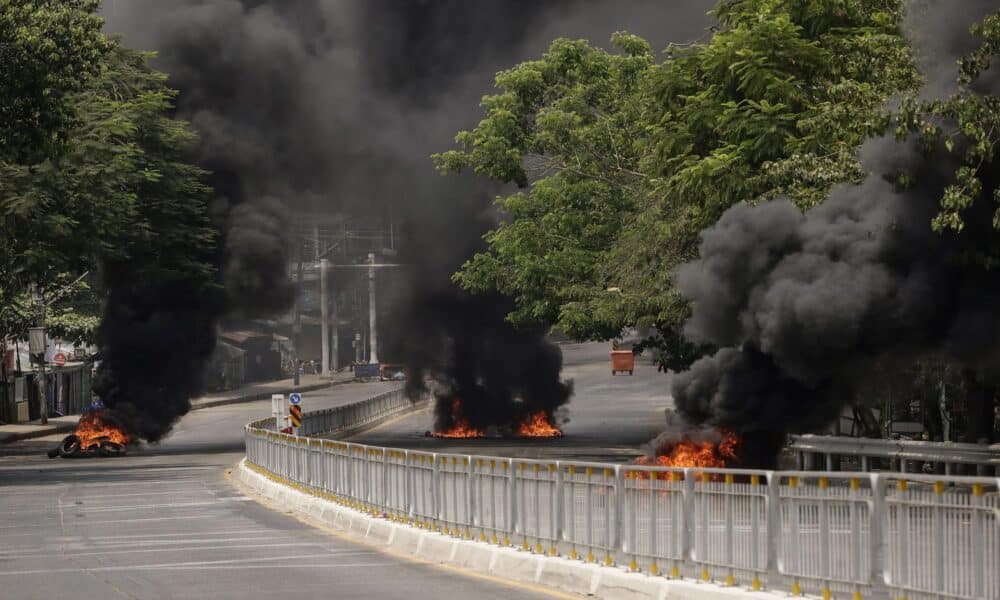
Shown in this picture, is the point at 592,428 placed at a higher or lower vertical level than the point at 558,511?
lower

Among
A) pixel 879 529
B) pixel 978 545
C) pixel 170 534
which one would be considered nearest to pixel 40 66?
pixel 170 534

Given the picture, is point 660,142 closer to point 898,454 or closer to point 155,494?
point 898,454

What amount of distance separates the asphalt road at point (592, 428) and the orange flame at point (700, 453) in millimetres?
8758

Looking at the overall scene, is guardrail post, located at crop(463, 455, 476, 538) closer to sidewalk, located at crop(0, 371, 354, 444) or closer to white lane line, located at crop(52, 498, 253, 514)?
white lane line, located at crop(52, 498, 253, 514)

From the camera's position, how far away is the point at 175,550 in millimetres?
19781

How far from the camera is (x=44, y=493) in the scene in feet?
106

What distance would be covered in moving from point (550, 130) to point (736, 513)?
107ft

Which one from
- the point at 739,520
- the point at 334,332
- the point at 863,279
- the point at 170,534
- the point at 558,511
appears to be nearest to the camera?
the point at 739,520

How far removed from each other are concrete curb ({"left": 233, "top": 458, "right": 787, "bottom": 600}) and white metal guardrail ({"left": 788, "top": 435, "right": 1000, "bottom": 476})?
857 centimetres

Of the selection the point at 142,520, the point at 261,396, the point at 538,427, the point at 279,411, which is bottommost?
the point at 261,396

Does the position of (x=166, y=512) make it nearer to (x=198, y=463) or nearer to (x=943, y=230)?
(x=943, y=230)

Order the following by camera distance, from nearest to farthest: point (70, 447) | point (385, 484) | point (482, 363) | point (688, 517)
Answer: point (688, 517), point (385, 484), point (70, 447), point (482, 363)

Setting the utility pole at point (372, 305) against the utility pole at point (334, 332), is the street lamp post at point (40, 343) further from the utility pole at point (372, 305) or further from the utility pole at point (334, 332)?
the utility pole at point (334, 332)

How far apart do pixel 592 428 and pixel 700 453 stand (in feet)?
99.5
